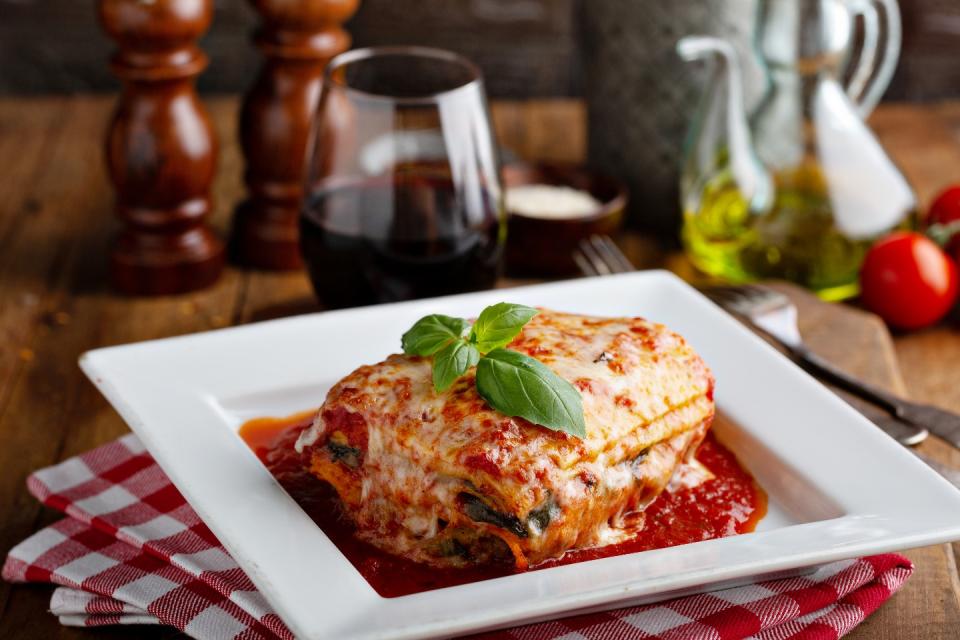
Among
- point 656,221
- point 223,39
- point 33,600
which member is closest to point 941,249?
point 656,221

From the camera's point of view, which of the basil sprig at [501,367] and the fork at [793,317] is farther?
the fork at [793,317]

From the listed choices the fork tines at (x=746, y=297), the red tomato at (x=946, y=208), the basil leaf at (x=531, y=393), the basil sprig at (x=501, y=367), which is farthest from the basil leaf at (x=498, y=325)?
the red tomato at (x=946, y=208)

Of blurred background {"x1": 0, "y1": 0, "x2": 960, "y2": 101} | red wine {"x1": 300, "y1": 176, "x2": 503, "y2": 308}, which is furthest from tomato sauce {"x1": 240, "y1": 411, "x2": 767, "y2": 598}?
blurred background {"x1": 0, "y1": 0, "x2": 960, "y2": 101}

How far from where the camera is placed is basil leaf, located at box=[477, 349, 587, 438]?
164cm

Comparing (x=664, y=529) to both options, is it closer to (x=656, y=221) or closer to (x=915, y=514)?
(x=915, y=514)

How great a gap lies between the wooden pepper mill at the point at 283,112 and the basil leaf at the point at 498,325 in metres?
1.40

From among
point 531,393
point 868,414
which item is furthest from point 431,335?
point 868,414

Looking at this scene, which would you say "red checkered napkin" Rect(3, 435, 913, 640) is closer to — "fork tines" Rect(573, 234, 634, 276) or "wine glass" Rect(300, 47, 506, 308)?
"wine glass" Rect(300, 47, 506, 308)

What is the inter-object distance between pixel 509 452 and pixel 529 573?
17 cm

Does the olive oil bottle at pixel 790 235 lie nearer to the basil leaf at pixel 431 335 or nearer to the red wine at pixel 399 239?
the red wine at pixel 399 239

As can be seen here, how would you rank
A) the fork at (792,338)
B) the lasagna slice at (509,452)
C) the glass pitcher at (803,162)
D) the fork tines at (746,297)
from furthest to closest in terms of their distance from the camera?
the glass pitcher at (803,162) < the fork tines at (746,297) < the fork at (792,338) < the lasagna slice at (509,452)

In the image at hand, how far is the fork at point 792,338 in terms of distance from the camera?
234cm

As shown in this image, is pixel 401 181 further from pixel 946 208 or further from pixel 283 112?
pixel 946 208

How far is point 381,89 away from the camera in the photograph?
268cm
